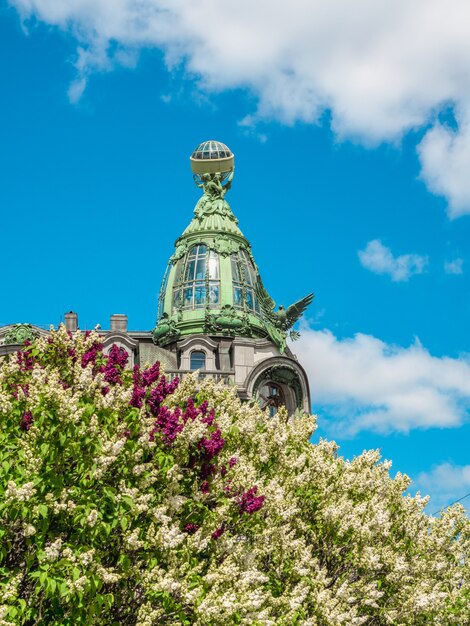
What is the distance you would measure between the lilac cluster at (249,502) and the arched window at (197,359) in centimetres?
3279

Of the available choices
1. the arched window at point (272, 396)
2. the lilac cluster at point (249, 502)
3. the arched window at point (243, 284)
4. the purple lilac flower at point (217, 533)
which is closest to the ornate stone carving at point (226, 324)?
the arched window at point (243, 284)

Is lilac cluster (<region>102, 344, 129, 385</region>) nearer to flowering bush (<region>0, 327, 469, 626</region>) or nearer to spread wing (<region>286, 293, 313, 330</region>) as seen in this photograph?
flowering bush (<region>0, 327, 469, 626</region>)

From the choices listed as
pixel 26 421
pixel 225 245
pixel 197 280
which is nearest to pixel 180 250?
pixel 197 280

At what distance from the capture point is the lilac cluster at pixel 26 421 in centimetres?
1745

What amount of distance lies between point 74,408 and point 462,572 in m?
17.9

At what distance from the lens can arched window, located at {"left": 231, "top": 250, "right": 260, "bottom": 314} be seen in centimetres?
5741

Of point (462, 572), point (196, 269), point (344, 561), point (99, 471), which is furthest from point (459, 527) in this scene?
point (196, 269)

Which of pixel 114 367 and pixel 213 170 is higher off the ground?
pixel 213 170

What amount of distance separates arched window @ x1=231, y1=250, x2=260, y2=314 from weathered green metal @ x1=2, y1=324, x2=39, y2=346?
41.4 ft

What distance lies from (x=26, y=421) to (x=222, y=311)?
38839mm

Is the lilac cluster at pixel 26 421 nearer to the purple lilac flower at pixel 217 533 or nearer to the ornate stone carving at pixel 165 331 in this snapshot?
the purple lilac flower at pixel 217 533

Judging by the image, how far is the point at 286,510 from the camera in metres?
23.0

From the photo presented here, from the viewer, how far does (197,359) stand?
54.1 m

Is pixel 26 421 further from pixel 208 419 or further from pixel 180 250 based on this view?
pixel 180 250
